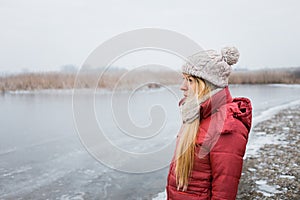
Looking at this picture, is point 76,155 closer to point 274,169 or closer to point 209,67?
point 274,169

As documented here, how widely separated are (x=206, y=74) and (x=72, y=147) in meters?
5.00

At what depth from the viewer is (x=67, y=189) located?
408cm

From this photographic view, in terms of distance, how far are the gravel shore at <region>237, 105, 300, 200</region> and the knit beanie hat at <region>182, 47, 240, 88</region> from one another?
8.20ft

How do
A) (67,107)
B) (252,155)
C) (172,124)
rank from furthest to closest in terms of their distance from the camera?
1. (67,107)
2. (172,124)
3. (252,155)

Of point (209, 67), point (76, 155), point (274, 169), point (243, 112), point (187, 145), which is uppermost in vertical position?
point (209, 67)

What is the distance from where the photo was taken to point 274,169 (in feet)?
15.6

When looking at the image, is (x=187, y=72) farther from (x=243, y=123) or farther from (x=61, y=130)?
(x=61, y=130)

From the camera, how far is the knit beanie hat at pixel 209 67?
1.69 m

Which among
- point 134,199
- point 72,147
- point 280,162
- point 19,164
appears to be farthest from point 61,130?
point 280,162

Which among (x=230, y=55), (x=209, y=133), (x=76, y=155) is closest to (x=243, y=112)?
(x=209, y=133)

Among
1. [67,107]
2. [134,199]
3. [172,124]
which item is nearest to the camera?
[134,199]

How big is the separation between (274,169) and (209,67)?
370cm

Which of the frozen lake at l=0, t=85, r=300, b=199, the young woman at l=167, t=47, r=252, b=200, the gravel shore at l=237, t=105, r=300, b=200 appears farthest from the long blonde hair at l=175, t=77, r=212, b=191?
the gravel shore at l=237, t=105, r=300, b=200

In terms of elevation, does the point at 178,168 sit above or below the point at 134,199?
above
